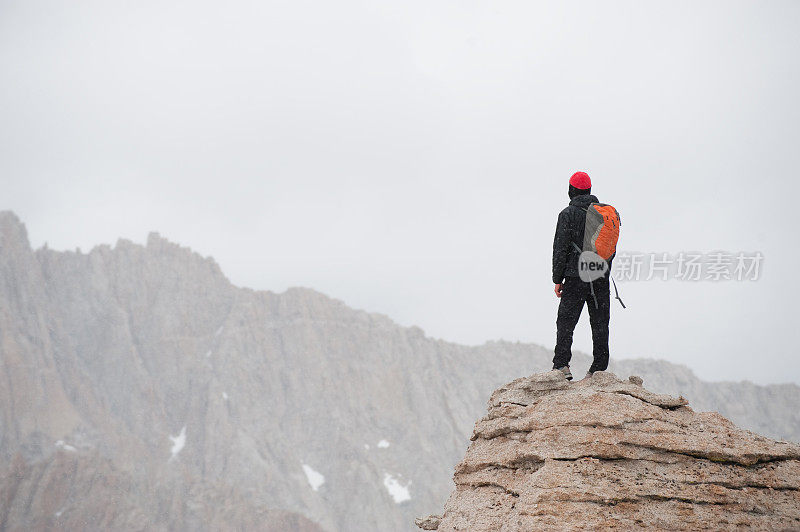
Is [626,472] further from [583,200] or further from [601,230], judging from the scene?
[583,200]

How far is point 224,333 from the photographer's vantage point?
19925 cm

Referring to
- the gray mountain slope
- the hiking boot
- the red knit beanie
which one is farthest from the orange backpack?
the gray mountain slope

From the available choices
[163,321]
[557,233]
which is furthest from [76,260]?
[557,233]

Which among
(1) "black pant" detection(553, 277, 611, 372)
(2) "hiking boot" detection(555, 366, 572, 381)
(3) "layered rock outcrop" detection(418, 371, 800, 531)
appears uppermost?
(1) "black pant" detection(553, 277, 611, 372)

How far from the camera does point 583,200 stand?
13.0 metres

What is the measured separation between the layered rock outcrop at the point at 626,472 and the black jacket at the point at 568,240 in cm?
213

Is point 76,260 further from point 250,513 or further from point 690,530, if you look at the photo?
point 690,530

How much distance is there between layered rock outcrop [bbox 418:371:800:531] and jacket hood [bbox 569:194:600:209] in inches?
127

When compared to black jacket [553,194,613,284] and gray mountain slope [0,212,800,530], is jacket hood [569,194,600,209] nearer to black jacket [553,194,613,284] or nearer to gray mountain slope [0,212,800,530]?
black jacket [553,194,613,284]

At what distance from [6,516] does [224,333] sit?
77927mm

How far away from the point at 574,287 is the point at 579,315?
1.98 ft

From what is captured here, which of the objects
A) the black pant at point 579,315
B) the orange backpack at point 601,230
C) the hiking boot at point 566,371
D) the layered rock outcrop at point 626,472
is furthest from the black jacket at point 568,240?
the layered rock outcrop at point 626,472

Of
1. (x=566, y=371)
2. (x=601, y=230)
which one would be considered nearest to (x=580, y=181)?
(x=601, y=230)

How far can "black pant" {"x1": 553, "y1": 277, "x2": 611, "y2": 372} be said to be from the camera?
12945 millimetres
